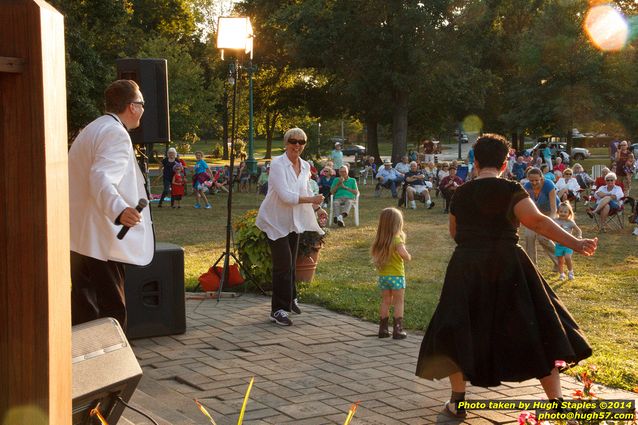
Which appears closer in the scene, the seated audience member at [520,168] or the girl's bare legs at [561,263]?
the girl's bare legs at [561,263]

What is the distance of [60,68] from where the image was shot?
83.8 inches

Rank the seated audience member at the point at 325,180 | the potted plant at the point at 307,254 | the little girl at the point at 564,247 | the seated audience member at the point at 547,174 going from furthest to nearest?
the seated audience member at the point at 325,180 → the seated audience member at the point at 547,174 → the little girl at the point at 564,247 → the potted plant at the point at 307,254

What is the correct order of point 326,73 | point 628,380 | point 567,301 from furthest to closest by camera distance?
point 326,73
point 567,301
point 628,380

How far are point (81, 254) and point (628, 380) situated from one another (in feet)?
12.4

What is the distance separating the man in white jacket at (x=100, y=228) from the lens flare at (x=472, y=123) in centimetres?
5151

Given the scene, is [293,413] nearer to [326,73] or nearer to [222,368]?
[222,368]

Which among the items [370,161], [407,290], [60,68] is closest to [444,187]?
[407,290]

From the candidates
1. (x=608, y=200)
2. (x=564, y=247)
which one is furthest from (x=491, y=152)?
(x=608, y=200)

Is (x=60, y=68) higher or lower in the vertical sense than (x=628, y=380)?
higher

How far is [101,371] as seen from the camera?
3.22 metres

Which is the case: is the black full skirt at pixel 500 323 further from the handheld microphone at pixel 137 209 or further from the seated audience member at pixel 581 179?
the seated audience member at pixel 581 179

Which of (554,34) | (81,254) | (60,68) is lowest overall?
(81,254)

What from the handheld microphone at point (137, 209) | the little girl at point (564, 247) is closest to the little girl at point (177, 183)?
the little girl at point (564, 247)

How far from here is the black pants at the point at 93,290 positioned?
553 cm
